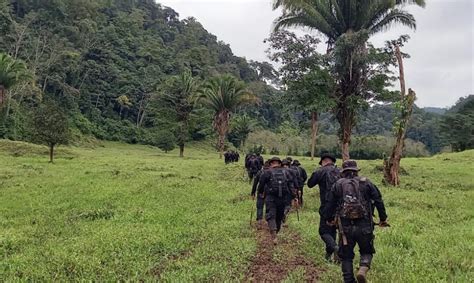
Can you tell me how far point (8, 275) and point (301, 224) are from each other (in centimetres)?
710

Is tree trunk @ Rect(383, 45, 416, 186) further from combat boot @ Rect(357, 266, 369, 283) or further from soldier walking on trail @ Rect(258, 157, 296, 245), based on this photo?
combat boot @ Rect(357, 266, 369, 283)

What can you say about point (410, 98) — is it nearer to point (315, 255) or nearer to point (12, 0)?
point (315, 255)

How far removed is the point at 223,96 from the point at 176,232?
118 ft

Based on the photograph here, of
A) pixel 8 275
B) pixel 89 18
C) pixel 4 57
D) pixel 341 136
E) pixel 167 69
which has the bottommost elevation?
pixel 8 275

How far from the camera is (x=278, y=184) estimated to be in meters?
10.6

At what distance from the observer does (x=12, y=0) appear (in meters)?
80.0

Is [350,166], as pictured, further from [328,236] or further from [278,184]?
[278,184]

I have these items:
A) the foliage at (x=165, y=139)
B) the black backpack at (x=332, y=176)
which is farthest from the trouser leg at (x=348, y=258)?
the foliage at (x=165, y=139)

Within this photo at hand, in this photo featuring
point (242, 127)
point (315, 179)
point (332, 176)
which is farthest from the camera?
point (242, 127)

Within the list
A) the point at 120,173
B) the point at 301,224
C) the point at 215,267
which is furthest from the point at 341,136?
the point at 215,267

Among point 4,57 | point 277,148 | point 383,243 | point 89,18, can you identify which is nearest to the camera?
point 383,243

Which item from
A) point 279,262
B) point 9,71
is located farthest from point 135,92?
point 279,262

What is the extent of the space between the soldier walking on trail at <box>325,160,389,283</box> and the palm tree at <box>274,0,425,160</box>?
1737 cm

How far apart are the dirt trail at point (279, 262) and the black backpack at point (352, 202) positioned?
1388 millimetres
